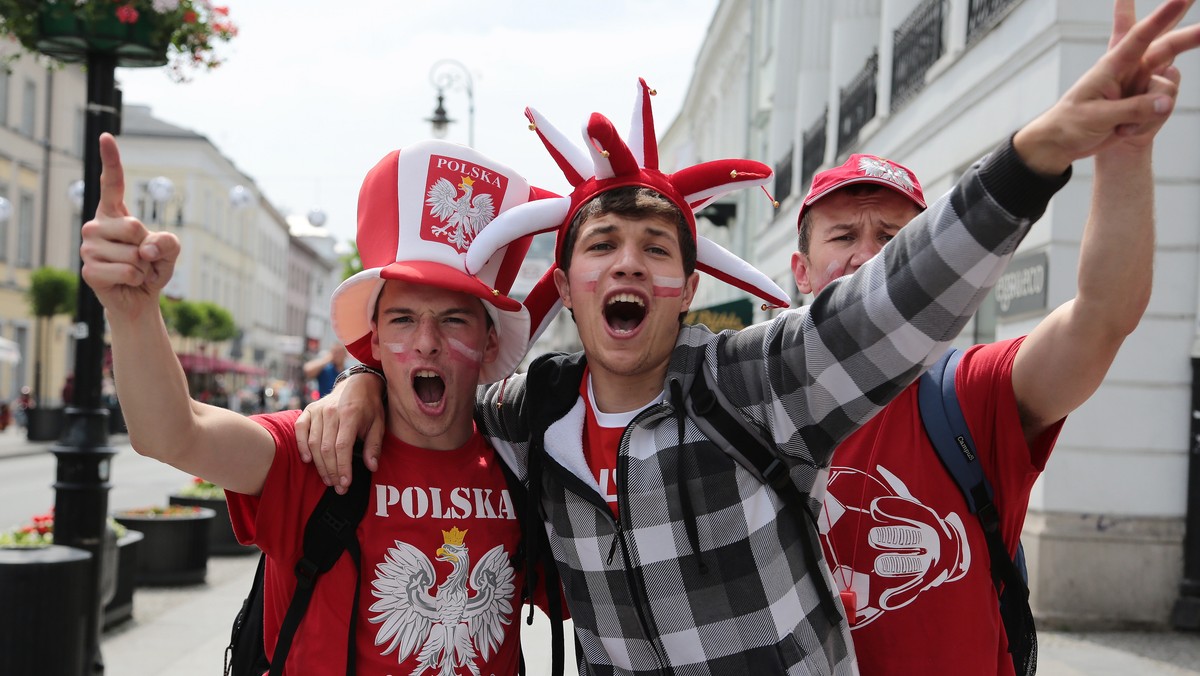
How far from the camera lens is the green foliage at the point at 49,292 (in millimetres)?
29203

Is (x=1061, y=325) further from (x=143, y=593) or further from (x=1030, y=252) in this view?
(x=143, y=593)

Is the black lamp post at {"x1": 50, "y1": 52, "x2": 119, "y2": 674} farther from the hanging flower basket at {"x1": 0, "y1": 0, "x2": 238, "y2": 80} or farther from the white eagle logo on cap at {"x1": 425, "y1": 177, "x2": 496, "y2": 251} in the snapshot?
the white eagle logo on cap at {"x1": 425, "y1": 177, "x2": 496, "y2": 251}

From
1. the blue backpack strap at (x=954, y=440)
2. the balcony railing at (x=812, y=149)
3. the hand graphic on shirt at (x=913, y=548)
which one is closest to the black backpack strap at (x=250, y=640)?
the hand graphic on shirt at (x=913, y=548)

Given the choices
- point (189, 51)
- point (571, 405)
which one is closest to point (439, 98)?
point (189, 51)

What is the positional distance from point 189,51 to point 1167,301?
6.34 metres

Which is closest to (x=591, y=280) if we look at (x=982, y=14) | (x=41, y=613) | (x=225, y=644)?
(x=41, y=613)

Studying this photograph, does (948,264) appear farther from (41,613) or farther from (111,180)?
(41,613)

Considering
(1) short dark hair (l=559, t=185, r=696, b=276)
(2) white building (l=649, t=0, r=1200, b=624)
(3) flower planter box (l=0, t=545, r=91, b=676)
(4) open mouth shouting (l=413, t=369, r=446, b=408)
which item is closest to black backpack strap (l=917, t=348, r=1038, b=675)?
(1) short dark hair (l=559, t=185, r=696, b=276)

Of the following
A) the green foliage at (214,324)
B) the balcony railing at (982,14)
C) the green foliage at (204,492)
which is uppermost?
the balcony railing at (982,14)

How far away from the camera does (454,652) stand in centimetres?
262

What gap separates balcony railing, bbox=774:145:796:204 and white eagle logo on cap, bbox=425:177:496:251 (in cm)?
1644

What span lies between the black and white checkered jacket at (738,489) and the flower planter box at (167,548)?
24.8ft

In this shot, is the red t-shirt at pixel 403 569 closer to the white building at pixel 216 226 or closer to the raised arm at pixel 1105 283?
the raised arm at pixel 1105 283

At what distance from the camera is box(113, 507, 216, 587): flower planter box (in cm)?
919
